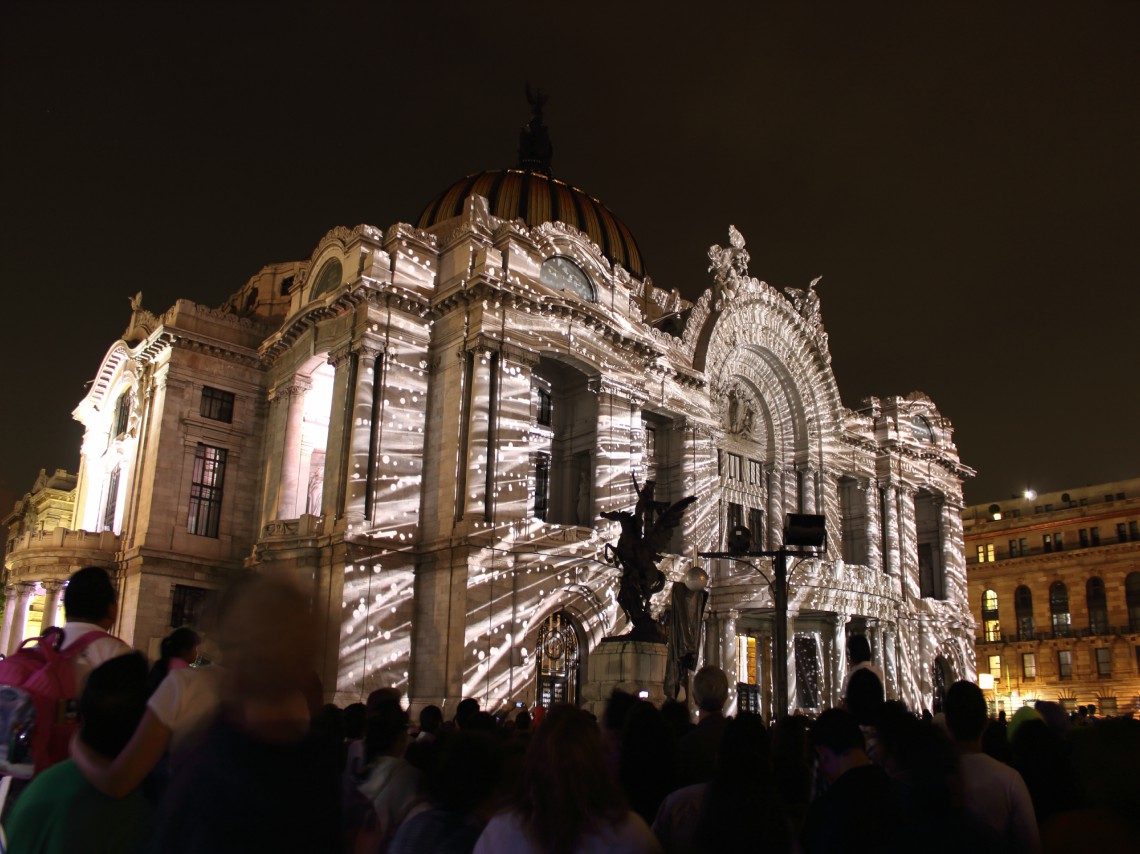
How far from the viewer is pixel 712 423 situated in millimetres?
38656

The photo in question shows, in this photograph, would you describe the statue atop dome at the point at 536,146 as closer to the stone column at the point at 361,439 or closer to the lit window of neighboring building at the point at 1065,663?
the stone column at the point at 361,439

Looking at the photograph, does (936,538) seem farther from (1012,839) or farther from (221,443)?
(1012,839)

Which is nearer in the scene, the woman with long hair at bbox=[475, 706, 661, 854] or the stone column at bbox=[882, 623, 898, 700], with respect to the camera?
the woman with long hair at bbox=[475, 706, 661, 854]

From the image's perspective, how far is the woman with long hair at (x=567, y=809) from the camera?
4039 millimetres

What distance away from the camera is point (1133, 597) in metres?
59.7

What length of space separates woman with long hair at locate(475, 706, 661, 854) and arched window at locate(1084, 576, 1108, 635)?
65.7 m

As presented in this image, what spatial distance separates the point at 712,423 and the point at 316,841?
36023 millimetres

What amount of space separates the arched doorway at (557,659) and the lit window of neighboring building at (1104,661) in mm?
43170

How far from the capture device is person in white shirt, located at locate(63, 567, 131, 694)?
569 cm

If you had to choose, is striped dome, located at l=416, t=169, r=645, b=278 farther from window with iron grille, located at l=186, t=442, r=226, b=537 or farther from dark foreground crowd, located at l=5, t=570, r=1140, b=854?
dark foreground crowd, located at l=5, t=570, r=1140, b=854

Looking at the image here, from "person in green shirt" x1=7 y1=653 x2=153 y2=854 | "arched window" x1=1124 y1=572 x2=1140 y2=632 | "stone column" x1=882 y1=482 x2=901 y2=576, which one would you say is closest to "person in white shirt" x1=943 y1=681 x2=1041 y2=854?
"person in green shirt" x1=7 y1=653 x2=153 y2=854

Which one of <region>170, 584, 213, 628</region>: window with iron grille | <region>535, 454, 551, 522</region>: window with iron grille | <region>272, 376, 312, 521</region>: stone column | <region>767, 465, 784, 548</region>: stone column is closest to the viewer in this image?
<region>170, 584, 213, 628</region>: window with iron grille

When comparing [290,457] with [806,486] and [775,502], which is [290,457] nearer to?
[775,502]

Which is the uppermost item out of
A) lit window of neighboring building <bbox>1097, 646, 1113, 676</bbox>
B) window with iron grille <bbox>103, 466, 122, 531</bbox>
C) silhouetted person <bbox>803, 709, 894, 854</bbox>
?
window with iron grille <bbox>103, 466, 122, 531</bbox>
